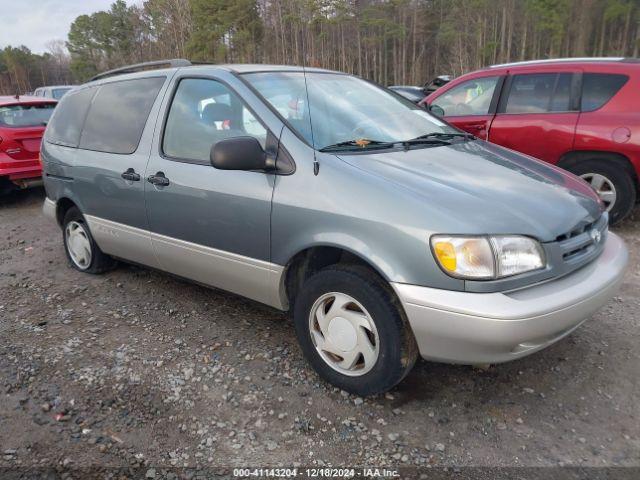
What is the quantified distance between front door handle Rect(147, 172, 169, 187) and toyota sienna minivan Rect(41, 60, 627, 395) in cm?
2

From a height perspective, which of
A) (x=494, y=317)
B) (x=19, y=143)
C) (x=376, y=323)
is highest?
(x=19, y=143)

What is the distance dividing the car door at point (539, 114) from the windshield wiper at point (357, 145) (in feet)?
10.0

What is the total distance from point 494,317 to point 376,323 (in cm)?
56

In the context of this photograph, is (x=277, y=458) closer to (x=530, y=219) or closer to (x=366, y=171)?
(x=366, y=171)

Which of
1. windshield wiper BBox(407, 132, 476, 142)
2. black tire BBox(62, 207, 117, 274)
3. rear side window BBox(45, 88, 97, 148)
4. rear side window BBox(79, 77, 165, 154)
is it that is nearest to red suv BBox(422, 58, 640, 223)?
windshield wiper BBox(407, 132, 476, 142)

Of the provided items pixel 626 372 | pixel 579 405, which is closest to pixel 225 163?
pixel 579 405

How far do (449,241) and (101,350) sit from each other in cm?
232

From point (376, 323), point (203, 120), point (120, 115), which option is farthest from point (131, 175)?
point (376, 323)

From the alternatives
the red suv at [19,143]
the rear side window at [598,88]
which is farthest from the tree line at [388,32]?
the rear side window at [598,88]

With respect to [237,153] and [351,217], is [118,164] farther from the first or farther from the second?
[351,217]

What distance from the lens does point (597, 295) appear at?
2.33m

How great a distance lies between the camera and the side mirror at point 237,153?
2572 mm

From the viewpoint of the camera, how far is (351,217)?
235 centimetres

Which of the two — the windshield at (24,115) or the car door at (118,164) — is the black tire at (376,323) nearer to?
the car door at (118,164)
